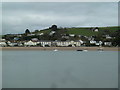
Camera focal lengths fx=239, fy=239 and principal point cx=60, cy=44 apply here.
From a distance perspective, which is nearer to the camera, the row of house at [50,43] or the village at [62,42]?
the village at [62,42]

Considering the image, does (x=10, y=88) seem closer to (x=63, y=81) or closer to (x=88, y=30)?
(x=63, y=81)

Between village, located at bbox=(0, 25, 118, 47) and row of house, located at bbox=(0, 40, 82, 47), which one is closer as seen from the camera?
village, located at bbox=(0, 25, 118, 47)

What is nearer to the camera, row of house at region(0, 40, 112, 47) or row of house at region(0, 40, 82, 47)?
row of house at region(0, 40, 112, 47)

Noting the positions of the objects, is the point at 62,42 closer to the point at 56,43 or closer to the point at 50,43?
the point at 56,43

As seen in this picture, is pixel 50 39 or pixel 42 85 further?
pixel 50 39

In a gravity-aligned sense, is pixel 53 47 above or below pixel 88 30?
below

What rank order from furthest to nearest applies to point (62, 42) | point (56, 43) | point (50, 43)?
point (62, 42)
point (56, 43)
point (50, 43)

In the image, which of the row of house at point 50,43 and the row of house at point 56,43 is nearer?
the row of house at point 56,43

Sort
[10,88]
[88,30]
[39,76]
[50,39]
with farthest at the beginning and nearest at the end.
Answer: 1. [88,30]
2. [50,39]
3. [39,76]
4. [10,88]

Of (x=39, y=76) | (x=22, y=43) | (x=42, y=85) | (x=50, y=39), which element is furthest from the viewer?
(x=50, y=39)

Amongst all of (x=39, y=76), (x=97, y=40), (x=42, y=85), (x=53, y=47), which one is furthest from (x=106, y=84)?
(x=97, y=40)

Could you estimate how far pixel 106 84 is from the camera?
928cm

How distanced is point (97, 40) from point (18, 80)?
140ft

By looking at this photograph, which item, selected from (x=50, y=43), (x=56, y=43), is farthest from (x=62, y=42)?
(x=50, y=43)
